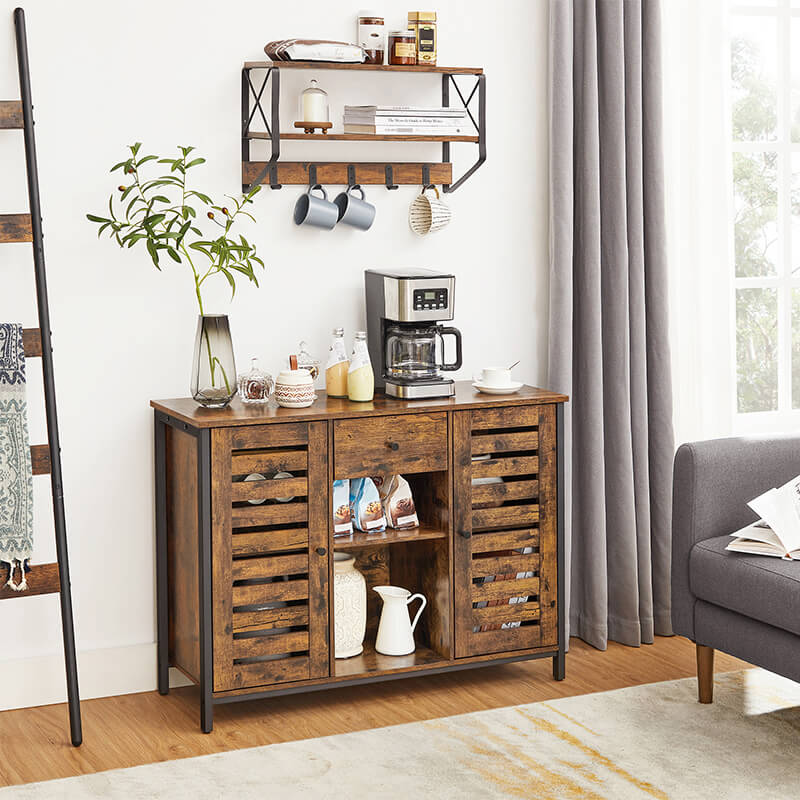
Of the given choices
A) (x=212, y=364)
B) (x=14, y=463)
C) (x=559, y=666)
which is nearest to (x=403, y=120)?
(x=212, y=364)

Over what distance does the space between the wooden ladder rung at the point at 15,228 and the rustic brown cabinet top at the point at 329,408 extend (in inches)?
22.2

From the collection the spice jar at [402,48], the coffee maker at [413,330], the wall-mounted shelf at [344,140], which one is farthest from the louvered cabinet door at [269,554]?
the spice jar at [402,48]

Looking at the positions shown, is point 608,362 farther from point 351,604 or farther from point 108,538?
point 108,538

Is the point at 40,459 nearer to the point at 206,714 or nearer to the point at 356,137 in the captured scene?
the point at 206,714

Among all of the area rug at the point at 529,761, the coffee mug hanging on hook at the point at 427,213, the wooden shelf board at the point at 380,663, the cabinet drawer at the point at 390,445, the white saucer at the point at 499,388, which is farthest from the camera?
the coffee mug hanging on hook at the point at 427,213

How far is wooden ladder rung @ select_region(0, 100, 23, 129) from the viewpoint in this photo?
117 inches

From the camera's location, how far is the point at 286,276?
3418 millimetres

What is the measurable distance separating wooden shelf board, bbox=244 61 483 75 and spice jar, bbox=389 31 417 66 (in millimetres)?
30

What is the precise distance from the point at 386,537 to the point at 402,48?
4.41 ft

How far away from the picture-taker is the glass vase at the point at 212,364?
3.10m

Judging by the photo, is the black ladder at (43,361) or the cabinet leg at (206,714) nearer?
the black ladder at (43,361)

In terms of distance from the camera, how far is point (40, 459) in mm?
2984

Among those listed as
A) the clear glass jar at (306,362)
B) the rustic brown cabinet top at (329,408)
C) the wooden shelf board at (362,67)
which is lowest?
the rustic brown cabinet top at (329,408)

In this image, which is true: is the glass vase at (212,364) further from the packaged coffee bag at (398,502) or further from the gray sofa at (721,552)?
the gray sofa at (721,552)
